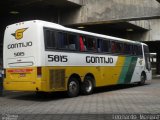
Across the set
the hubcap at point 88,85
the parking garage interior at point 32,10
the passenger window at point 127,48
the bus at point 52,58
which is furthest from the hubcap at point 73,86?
the parking garage interior at point 32,10

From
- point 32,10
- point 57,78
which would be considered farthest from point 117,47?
point 57,78

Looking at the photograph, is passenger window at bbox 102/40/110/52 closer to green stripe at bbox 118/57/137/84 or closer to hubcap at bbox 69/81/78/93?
green stripe at bbox 118/57/137/84

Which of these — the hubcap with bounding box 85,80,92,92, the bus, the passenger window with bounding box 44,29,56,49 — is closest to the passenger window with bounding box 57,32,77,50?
the bus

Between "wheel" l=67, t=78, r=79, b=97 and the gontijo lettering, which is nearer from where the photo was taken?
"wheel" l=67, t=78, r=79, b=97

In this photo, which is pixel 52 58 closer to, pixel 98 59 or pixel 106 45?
pixel 98 59

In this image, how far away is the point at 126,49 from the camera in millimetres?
22688

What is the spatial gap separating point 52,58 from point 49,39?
2.72 feet

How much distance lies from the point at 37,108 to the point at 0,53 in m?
13.1

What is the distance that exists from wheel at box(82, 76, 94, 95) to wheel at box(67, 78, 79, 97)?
2.40 ft

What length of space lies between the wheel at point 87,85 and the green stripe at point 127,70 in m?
3.97

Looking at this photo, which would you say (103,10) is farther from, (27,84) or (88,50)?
(27,84)

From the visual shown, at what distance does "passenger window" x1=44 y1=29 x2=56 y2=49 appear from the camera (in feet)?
49.9

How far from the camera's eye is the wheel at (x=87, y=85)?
58.3ft

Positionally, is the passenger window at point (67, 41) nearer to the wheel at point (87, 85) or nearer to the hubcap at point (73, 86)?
the hubcap at point (73, 86)
